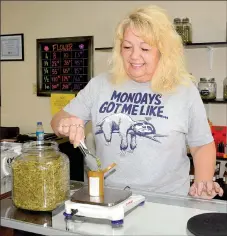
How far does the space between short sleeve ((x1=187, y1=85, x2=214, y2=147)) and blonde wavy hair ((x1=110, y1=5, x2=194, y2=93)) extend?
9 cm

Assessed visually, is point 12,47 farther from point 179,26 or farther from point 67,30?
point 179,26

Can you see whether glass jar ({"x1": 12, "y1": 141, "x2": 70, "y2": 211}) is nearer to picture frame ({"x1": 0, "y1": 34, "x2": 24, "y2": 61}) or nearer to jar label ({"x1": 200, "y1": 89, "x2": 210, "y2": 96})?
jar label ({"x1": 200, "y1": 89, "x2": 210, "y2": 96})

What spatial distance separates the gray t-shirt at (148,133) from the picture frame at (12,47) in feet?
7.33

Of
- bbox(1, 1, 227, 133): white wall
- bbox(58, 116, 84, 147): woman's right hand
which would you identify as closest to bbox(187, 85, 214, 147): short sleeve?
bbox(58, 116, 84, 147): woman's right hand

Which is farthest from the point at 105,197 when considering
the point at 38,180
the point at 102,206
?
the point at 38,180

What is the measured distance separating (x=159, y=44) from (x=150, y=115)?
28 centimetres

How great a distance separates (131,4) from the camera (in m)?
3.13

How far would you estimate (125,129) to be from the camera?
1479 millimetres

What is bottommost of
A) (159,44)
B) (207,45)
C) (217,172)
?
(217,172)

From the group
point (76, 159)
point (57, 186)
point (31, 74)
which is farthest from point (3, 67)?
point (57, 186)

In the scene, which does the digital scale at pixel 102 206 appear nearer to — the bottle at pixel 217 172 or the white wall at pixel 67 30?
the bottle at pixel 217 172

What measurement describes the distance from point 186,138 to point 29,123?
2319 mm

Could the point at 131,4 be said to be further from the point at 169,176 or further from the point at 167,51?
the point at 169,176

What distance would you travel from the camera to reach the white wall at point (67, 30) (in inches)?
114
